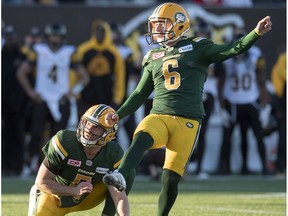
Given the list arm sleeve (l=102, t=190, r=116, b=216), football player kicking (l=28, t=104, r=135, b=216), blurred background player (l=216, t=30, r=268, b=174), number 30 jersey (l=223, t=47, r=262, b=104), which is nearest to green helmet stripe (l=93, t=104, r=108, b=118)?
football player kicking (l=28, t=104, r=135, b=216)

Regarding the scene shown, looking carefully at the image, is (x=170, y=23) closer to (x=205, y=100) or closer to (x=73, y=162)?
(x=73, y=162)

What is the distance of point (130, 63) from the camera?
13219 millimetres

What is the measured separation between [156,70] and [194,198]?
270 cm

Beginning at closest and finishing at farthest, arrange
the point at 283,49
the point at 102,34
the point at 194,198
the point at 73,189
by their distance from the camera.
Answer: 1. the point at 73,189
2. the point at 194,198
3. the point at 102,34
4. the point at 283,49

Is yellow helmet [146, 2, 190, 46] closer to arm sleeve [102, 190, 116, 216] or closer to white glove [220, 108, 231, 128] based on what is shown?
arm sleeve [102, 190, 116, 216]

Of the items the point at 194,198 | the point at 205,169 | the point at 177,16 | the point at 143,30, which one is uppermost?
the point at 177,16

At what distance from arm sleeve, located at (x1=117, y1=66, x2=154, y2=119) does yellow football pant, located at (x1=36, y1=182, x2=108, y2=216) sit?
62 centimetres

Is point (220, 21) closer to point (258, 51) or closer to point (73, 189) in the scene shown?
point (258, 51)

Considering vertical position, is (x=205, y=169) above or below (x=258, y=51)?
below

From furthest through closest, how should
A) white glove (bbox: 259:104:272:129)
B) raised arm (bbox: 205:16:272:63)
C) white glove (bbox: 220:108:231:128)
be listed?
white glove (bbox: 259:104:272:129) < white glove (bbox: 220:108:231:128) < raised arm (bbox: 205:16:272:63)

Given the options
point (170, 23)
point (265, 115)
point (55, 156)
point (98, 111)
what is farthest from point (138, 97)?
point (265, 115)

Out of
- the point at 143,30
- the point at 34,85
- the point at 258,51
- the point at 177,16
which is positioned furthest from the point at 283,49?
the point at 177,16

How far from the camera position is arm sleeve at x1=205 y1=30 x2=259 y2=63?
689 centimetres

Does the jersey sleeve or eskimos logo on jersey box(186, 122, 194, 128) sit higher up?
eskimos logo on jersey box(186, 122, 194, 128)
